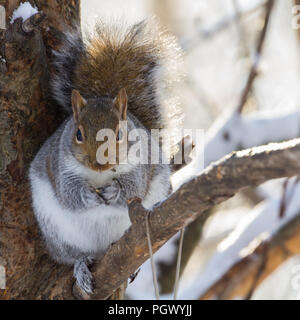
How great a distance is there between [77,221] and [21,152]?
268 millimetres

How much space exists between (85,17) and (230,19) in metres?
1.65

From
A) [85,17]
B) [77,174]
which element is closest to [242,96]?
[85,17]

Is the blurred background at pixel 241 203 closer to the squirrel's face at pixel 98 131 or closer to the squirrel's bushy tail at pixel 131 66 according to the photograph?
the squirrel's bushy tail at pixel 131 66

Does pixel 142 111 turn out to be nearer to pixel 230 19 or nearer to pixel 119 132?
pixel 119 132

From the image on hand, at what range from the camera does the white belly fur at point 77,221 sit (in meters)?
1.51

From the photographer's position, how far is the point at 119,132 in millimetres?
1444

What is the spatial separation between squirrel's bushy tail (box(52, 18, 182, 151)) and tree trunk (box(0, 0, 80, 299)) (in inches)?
5.4

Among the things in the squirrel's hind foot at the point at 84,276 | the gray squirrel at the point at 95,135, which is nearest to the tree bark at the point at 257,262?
the gray squirrel at the point at 95,135

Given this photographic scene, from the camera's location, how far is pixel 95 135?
4.67 feet

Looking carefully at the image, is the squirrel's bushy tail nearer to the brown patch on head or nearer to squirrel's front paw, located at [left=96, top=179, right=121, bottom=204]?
the brown patch on head

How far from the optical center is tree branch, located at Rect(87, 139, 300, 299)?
83cm

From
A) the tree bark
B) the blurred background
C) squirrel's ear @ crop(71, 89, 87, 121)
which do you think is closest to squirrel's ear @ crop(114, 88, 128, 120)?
squirrel's ear @ crop(71, 89, 87, 121)

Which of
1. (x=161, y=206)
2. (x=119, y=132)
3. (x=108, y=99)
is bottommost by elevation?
(x=161, y=206)

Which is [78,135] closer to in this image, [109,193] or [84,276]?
[109,193]
